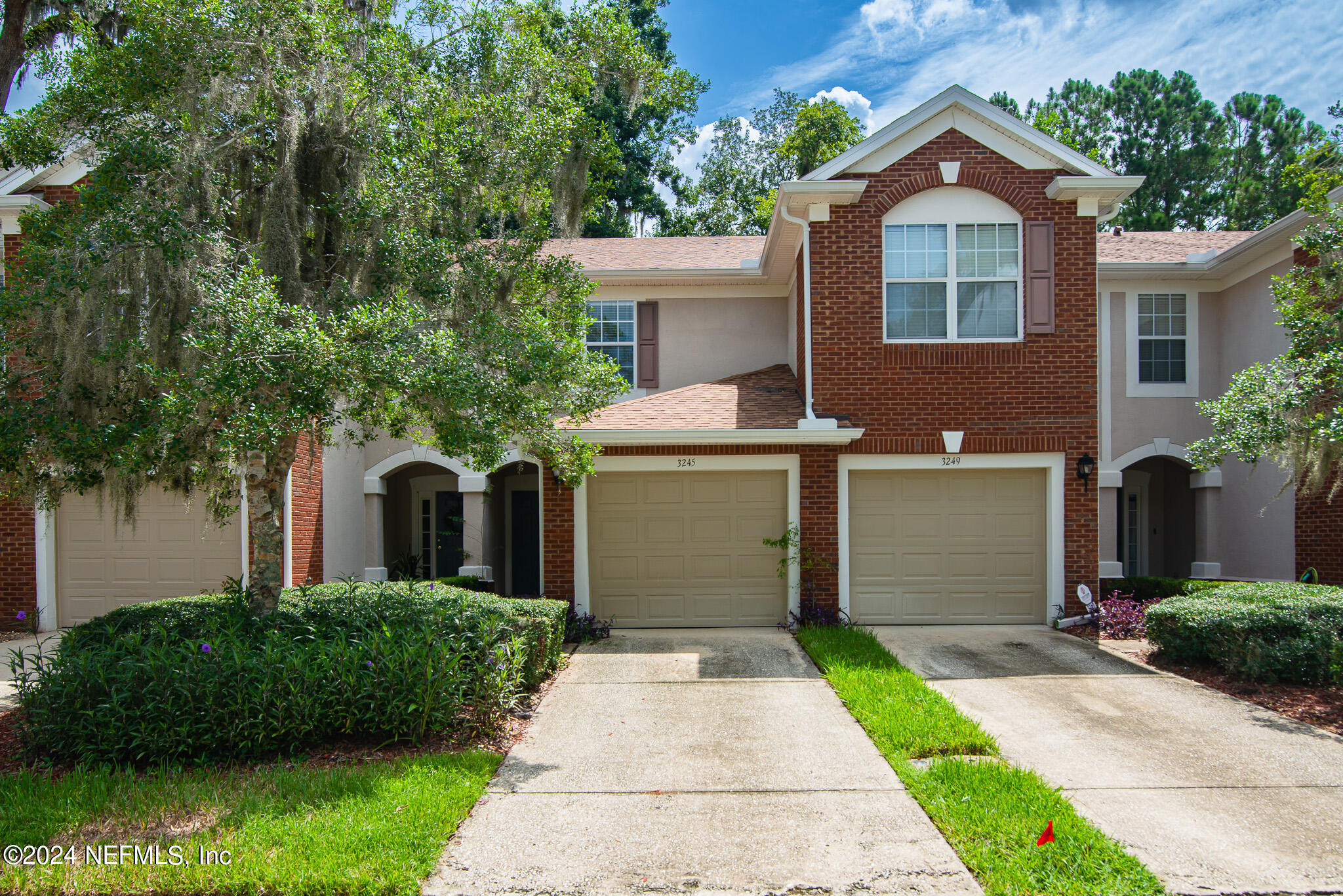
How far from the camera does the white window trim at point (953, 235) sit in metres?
10.9

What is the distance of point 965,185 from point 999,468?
3.61 meters

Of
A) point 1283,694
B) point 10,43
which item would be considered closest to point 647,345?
point 1283,694

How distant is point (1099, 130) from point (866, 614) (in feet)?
91.4

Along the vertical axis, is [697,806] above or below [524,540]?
below

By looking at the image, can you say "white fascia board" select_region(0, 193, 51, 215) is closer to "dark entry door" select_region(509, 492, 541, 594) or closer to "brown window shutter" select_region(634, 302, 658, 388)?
"brown window shutter" select_region(634, 302, 658, 388)

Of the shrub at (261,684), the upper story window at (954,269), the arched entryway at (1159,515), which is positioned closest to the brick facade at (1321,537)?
the arched entryway at (1159,515)

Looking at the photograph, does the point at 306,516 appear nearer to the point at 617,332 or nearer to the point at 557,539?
the point at 557,539

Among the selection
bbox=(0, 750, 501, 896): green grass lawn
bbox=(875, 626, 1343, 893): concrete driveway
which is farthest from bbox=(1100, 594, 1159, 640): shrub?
bbox=(0, 750, 501, 896): green grass lawn

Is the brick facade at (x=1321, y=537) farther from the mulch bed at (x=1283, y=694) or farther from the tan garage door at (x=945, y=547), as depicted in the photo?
the mulch bed at (x=1283, y=694)

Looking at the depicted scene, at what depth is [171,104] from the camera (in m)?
6.53

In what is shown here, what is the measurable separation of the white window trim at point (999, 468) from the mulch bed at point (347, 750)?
216 inches

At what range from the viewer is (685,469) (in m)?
11.1

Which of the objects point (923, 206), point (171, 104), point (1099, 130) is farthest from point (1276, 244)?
point (1099, 130)

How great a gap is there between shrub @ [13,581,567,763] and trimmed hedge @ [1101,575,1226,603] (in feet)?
28.6
